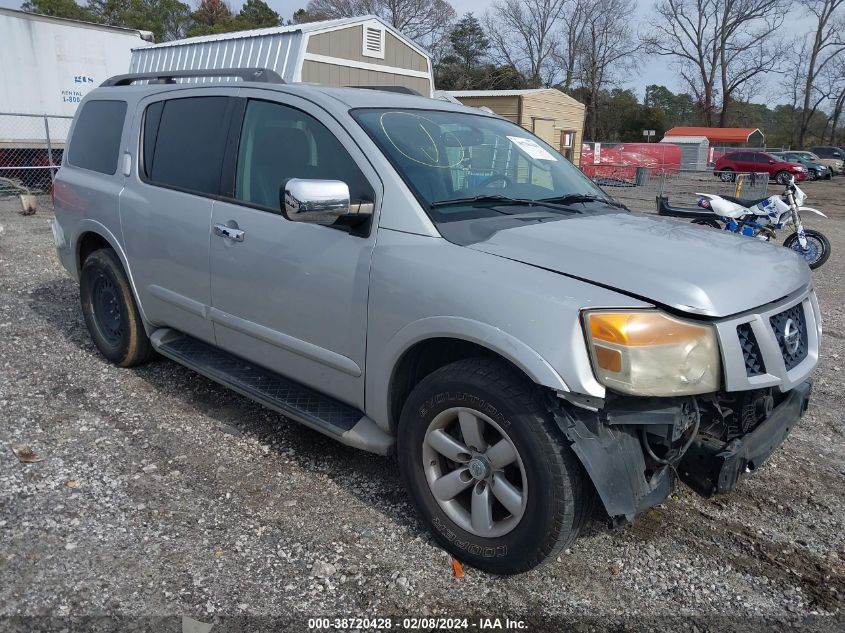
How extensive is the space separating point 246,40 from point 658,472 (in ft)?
44.2

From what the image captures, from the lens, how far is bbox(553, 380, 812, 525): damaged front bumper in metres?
2.33

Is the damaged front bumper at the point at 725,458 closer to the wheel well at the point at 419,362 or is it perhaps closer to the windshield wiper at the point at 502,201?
the wheel well at the point at 419,362

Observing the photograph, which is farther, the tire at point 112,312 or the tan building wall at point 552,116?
the tan building wall at point 552,116

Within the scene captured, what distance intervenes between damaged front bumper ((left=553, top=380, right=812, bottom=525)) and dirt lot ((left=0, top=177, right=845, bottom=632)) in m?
0.51

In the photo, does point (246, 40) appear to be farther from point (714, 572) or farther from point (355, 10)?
point (355, 10)

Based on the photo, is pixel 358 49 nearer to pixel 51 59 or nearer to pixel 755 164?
pixel 51 59

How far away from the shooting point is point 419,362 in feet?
9.56

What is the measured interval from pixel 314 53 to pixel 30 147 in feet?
23.0

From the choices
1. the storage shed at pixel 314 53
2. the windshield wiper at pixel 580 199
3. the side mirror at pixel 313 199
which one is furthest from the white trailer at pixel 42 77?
the windshield wiper at pixel 580 199

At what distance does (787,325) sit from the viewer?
103 inches

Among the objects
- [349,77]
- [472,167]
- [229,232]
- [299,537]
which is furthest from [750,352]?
[349,77]

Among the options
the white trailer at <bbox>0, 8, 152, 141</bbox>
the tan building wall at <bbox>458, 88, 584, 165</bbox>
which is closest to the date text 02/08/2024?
the white trailer at <bbox>0, 8, 152, 141</bbox>

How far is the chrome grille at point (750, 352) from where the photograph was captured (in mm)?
2406

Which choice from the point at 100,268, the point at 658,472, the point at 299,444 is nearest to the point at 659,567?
the point at 658,472
